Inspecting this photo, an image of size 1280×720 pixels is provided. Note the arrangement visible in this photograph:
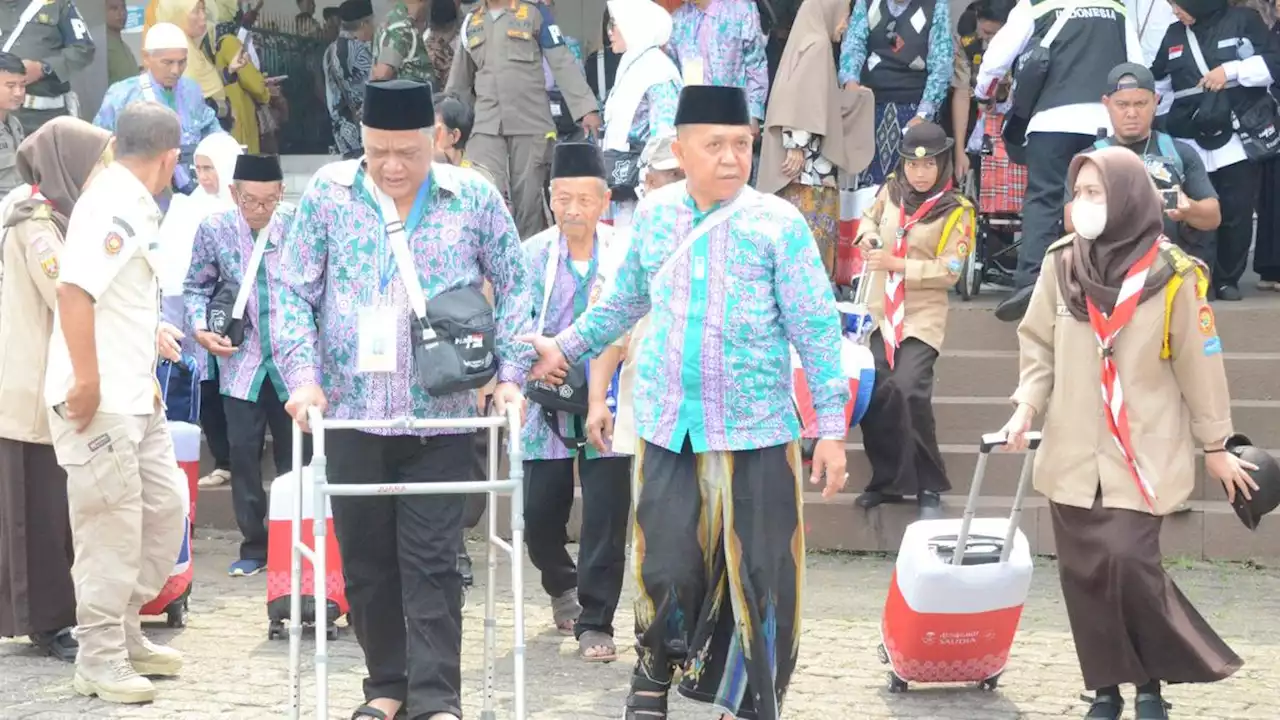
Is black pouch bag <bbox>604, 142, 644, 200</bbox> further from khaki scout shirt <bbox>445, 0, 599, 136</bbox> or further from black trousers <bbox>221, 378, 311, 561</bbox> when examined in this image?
black trousers <bbox>221, 378, 311, 561</bbox>

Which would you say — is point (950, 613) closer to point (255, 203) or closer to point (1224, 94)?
point (255, 203)

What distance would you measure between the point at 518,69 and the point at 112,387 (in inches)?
199

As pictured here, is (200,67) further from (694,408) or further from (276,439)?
(694,408)

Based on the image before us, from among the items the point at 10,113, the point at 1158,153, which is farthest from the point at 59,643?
the point at 1158,153

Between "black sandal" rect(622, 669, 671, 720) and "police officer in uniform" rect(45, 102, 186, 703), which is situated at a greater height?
"police officer in uniform" rect(45, 102, 186, 703)

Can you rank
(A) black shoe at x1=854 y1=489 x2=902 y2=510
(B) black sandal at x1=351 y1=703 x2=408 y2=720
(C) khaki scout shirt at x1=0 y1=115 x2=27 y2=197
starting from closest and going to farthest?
(B) black sandal at x1=351 y1=703 x2=408 y2=720, (A) black shoe at x1=854 y1=489 x2=902 y2=510, (C) khaki scout shirt at x1=0 y1=115 x2=27 y2=197

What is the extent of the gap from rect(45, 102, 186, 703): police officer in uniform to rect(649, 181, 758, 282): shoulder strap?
2.16m

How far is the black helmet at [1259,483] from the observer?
599cm

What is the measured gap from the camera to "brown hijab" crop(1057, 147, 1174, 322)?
5977 mm

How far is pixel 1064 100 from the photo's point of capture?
9820 millimetres

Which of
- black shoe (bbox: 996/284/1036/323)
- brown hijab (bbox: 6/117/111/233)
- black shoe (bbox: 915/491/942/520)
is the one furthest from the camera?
black shoe (bbox: 915/491/942/520)

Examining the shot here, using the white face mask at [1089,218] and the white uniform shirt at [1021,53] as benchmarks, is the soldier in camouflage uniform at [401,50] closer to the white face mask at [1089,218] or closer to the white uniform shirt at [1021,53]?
the white uniform shirt at [1021,53]

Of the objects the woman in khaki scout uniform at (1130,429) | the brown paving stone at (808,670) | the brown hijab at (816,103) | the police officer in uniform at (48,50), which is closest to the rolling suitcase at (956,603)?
the brown paving stone at (808,670)

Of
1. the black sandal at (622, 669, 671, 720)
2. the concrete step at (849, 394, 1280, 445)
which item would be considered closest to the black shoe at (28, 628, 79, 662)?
the black sandal at (622, 669, 671, 720)
